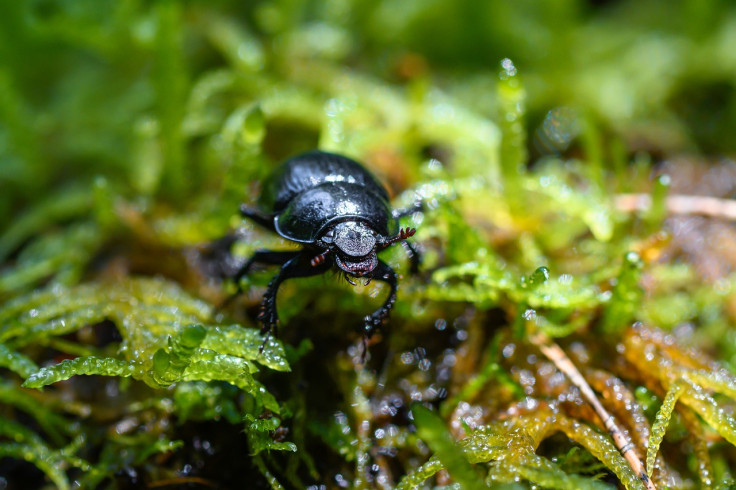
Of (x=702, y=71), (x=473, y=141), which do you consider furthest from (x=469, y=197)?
(x=702, y=71)

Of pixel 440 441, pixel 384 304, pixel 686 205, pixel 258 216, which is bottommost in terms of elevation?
pixel 440 441

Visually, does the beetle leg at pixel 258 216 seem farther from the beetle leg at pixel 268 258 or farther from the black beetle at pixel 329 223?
the beetle leg at pixel 268 258

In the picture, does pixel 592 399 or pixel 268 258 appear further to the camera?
pixel 268 258

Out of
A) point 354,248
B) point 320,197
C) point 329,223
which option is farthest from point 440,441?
point 320,197

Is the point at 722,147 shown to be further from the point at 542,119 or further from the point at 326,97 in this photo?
the point at 326,97

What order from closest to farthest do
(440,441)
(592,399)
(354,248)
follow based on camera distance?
(440,441) < (354,248) < (592,399)

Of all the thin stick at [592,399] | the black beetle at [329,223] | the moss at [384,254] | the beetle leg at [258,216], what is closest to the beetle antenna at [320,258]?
the black beetle at [329,223]

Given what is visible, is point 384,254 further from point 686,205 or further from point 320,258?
point 686,205

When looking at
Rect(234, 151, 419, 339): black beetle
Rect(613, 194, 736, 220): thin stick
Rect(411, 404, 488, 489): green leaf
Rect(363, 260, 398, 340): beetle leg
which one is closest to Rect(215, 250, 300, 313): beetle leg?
Rect(234, 151, 419, 339): black beetle

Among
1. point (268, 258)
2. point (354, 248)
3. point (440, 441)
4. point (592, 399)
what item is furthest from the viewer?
point (268, 258)
